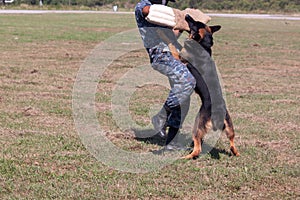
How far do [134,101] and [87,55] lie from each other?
779cm

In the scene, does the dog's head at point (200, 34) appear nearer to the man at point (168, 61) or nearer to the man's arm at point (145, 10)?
the man at point (168, 61)

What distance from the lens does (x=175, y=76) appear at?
19.9 ft

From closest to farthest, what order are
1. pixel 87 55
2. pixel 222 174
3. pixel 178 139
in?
pixel 222 174 < pixel 178 139 < pixel 87 55

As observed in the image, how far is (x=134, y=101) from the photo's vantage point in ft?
31.1

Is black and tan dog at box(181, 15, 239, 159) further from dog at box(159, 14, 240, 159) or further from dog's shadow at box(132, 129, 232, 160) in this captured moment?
dog's shadow at box(132, 129, 232, 160)

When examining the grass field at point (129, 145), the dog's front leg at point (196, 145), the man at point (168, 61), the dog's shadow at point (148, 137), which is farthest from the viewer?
the dog's shadow at point (148, 137)

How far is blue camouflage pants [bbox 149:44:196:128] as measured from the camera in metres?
6.01

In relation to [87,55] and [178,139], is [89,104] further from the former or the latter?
[87,55]

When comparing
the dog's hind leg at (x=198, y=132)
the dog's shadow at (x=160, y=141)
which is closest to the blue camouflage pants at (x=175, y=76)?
the dog's hind leg at (x=198, y=132)

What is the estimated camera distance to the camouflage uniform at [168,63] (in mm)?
6016

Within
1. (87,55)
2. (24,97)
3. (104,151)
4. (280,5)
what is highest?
(104,151)

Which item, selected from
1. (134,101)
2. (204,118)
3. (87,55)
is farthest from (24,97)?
(87,55)

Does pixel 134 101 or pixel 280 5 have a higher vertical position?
pixel 134 101

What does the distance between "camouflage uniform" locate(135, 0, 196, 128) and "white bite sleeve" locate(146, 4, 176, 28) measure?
166 millimetres
